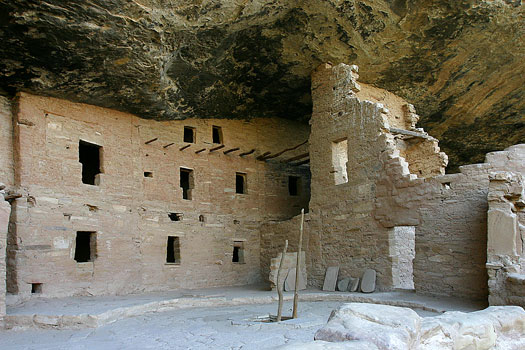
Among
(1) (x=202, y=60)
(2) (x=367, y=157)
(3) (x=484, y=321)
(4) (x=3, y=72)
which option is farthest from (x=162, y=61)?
(3) (x=484, y=321)

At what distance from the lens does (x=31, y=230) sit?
10648 millimetres

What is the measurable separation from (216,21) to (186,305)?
6.08m

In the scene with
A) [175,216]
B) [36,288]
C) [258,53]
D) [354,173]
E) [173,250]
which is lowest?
[36,288]

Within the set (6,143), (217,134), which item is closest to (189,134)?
(217,134)

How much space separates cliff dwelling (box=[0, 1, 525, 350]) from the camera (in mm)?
9219

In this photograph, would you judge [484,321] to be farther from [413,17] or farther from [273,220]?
[273,220]

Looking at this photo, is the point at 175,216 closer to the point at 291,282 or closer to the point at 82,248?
the point at 82,248

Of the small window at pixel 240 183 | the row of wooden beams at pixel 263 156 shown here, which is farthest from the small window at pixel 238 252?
the row of wooden beams at pixel 263 156

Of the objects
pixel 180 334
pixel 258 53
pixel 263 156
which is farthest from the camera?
pixel 263 156

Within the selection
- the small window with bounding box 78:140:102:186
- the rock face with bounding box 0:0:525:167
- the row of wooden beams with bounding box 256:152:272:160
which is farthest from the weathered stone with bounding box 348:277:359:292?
the small window with bounding box 78:140:102:186

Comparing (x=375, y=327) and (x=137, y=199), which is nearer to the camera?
(x=375, y=327)

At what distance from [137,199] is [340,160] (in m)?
5.47

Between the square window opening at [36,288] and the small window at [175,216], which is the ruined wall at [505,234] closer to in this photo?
the small window at [175,216]

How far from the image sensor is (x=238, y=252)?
51.1 feet
